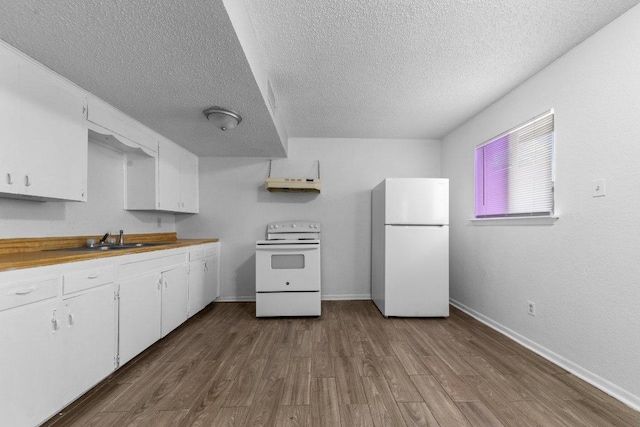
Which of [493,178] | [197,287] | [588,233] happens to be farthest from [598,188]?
[197,287]

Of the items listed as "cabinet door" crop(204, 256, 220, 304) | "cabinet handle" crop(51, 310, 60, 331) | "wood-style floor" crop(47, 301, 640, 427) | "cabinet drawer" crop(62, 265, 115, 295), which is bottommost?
"wood-style floor" crop(47, 301, 640, 427)

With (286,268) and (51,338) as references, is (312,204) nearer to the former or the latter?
(286,268)

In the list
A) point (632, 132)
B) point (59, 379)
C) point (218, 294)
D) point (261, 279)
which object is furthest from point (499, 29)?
point (218, 294)

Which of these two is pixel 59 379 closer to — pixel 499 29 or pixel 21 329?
pixel 21 329

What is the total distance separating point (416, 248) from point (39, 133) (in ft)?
10.4

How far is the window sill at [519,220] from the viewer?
216 centimetres

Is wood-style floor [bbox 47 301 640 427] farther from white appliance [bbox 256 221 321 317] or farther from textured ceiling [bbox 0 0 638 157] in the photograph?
textured ceiling [bbox 0 0 638 157]

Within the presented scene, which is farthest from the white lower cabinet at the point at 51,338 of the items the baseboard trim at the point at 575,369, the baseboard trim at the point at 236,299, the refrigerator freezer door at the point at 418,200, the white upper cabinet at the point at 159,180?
the baseboard trim at the point at 575,369

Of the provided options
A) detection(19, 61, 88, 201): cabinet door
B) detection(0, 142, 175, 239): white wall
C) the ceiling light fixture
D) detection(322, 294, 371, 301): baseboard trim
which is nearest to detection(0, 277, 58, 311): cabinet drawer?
detection(19, 61, 88, 201): cabinet door

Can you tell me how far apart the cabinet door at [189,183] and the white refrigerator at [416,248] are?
7.83 feet

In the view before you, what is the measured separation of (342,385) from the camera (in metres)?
1.79

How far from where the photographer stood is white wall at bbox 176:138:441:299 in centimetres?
381

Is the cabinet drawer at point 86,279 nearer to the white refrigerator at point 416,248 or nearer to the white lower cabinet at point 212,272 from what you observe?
the white lower cabinet at point 212,272

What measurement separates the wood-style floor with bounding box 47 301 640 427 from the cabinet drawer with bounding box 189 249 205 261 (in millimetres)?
723
